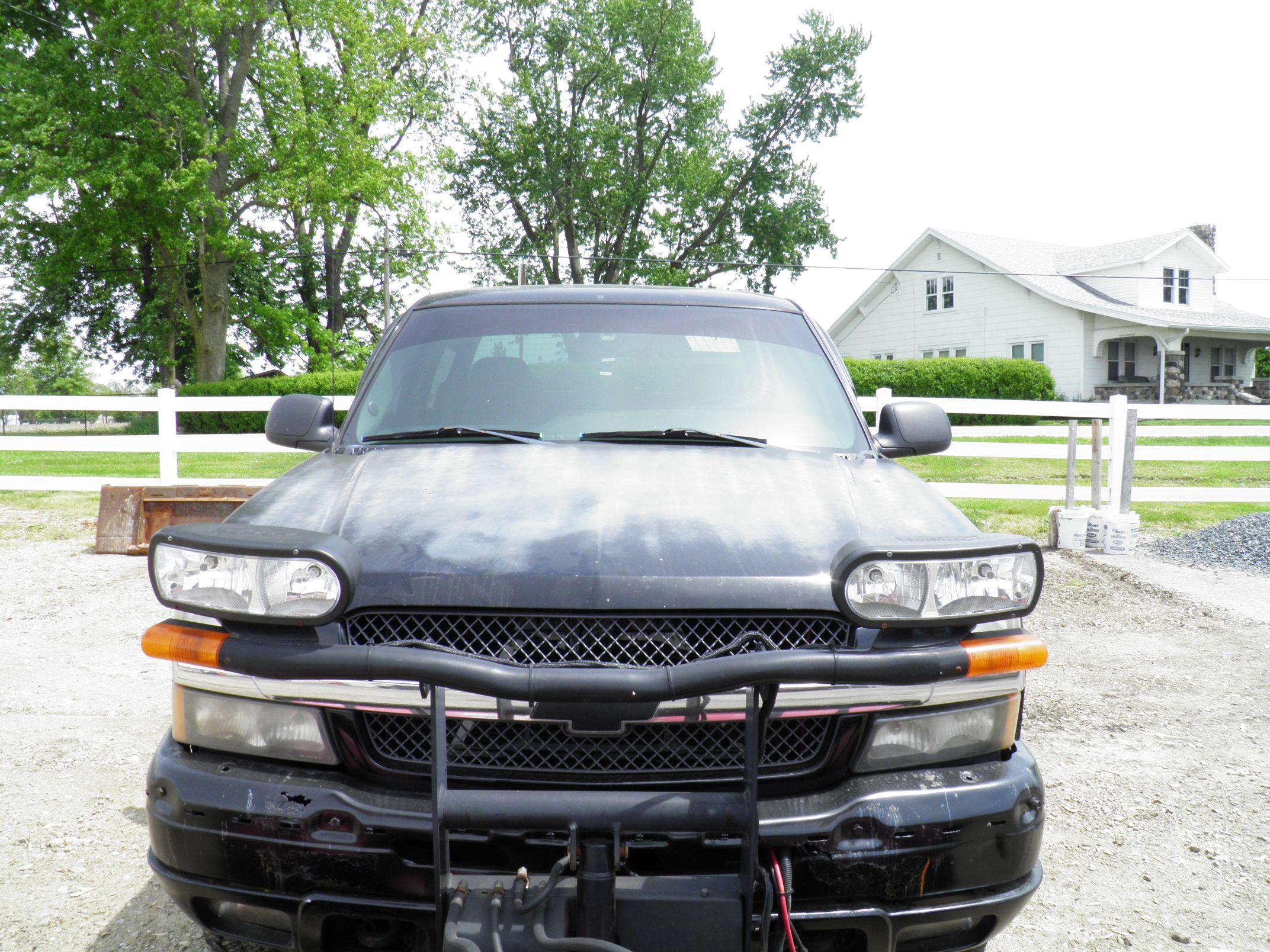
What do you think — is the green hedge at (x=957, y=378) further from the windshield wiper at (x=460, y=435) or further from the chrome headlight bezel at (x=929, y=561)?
the chrome headlight bezel at (x=929, y=561)

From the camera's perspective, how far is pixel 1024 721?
4.47m

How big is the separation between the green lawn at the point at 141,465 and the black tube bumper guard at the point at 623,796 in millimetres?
12896

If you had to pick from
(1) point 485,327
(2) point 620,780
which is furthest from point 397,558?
(1) point 485,327

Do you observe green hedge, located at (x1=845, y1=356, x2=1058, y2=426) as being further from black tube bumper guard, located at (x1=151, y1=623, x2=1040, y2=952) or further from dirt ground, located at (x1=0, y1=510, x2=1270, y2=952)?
black tube bumper guard, located at (x1=151, y1=623, x2=1040, y2=952)

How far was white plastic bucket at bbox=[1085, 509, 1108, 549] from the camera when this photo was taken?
8.89 m

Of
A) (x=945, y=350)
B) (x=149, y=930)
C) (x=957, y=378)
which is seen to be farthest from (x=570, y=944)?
(x=945, y=350)

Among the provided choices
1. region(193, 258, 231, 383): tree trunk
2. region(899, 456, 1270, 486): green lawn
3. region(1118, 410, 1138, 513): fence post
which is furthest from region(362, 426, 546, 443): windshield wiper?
region(193, 258, 231, 383): tree trunk

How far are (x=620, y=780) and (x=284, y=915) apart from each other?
703 millimetres

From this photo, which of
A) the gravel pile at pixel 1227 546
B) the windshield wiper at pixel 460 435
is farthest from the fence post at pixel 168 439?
the gravel pile at pixel 1227 546

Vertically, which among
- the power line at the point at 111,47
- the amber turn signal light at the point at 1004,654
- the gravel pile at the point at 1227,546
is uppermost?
the power line at the point at 111,47

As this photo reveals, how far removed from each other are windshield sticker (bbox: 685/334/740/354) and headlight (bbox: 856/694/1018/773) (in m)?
1.60

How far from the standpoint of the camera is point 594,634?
75.6 inches

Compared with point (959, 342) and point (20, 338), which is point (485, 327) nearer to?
point (959, 342)

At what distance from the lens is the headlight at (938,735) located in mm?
1985
